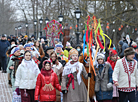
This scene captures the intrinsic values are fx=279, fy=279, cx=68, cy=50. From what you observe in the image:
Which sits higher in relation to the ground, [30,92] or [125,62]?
[125,62]

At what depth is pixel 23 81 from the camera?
660 cm

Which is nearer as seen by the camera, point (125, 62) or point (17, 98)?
point (125, 62)

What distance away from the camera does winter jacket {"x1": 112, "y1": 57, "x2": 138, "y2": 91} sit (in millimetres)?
6188

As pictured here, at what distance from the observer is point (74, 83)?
20.5 feet

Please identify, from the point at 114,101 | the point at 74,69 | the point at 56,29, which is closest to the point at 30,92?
the point at 74,69

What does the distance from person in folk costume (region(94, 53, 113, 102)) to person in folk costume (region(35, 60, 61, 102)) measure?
0.92m

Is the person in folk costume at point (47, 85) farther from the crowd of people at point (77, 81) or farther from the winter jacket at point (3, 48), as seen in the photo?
the winter jacket at point (3, 48)

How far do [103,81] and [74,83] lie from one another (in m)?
0.71

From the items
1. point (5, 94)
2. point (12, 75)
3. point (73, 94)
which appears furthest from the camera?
point (5, 94)

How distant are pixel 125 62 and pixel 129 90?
63 cm

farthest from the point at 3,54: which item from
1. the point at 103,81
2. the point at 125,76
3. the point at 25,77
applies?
the point at 125,76

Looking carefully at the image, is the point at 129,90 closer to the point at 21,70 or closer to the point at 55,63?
the point at 55,63

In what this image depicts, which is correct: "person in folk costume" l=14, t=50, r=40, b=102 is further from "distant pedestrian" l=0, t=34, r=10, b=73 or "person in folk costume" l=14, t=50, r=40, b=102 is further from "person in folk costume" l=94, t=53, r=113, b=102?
"distant pedestrian" l=0, t=34, r=10, b=73

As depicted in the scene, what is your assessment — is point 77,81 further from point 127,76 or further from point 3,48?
point 3,48
